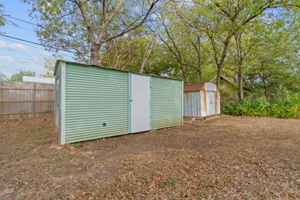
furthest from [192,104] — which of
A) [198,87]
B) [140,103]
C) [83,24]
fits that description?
[83,24]

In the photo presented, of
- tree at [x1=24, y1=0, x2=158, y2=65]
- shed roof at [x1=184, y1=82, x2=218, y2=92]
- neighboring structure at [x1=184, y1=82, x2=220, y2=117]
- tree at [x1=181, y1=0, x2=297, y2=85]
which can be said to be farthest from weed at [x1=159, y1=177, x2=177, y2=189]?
tree at [x1=181, y1=0, x2=297, y2=85]

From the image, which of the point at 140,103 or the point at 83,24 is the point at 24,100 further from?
the point at 140,103

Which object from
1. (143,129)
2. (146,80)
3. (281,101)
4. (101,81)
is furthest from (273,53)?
(101,81)

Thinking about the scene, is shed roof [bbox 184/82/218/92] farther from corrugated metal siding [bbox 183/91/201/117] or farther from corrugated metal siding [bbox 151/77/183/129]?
corrugated metal siding [bbox 151/77/183/129]

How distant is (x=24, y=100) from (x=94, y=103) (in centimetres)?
536

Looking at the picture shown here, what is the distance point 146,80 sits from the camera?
4.97 meters

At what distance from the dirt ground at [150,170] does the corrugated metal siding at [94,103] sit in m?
0.44

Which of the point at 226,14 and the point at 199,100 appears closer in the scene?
the point at 226,14

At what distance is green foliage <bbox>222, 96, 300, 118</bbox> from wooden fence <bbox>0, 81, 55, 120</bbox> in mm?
10755

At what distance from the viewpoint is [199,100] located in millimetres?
7914

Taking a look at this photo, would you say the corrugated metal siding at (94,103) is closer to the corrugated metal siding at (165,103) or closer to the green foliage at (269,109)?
the corrugated metal siding at (165,103)

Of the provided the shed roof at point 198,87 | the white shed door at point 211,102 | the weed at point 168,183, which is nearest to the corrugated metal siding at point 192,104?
the shed roof at point 198,87

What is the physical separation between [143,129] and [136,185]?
Answer: 3059mm

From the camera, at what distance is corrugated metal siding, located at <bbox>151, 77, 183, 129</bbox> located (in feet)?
17.2
